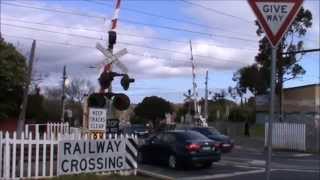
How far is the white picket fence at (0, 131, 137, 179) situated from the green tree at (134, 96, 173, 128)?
2467 inches

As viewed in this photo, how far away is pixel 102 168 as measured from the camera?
58.8ft

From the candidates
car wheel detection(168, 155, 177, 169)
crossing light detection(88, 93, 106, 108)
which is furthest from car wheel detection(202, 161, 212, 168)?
crossing light detection(88, 93, 106, 108)

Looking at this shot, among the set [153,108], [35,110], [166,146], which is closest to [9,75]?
[35,110]

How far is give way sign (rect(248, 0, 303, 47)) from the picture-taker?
7277 millimetres

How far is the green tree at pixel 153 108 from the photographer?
80125mm

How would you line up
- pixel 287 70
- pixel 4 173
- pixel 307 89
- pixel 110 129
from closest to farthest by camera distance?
1. pixel 4 173
2. pixel 110 129
3. pixel 287 70
4. pixel 307 89

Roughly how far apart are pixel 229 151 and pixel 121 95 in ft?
67.8

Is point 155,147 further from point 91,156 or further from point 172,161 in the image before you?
point 91,156

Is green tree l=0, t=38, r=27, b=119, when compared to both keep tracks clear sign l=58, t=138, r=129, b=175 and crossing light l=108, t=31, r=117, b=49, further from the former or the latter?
crossing light l=108, t=31, r=117, b=49

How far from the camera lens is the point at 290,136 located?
4609 cm

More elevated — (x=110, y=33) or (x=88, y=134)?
(x=110, y=33)

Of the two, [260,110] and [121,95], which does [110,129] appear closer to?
[121,95]

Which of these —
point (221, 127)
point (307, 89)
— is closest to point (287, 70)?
point (221, 127)

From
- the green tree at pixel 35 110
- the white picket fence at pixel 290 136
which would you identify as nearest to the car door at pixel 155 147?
the white picket fence at pixel 290 136
